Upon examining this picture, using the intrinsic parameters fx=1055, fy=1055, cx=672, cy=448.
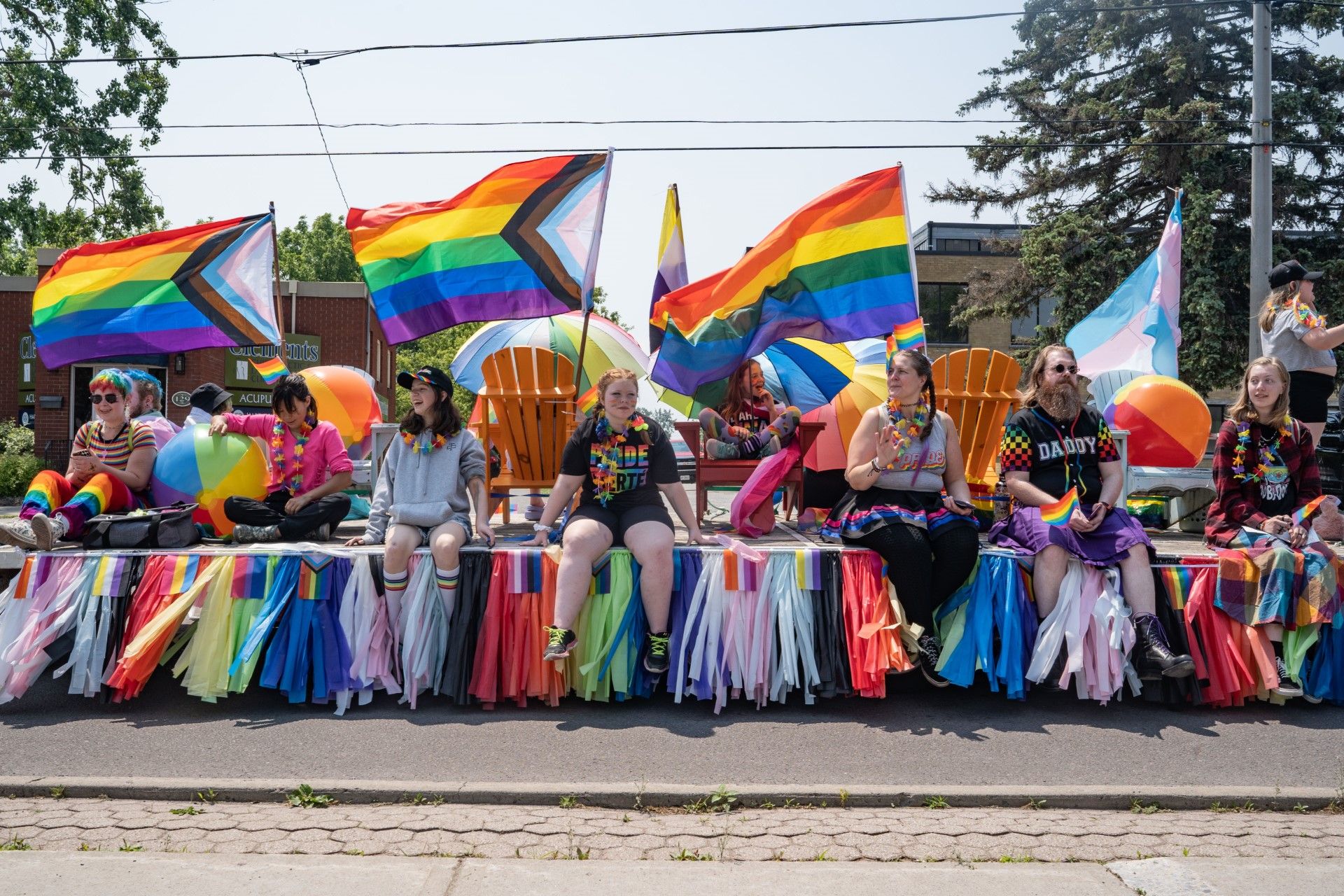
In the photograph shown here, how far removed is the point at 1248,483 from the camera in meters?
5.52

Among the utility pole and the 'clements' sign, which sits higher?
the utility pole

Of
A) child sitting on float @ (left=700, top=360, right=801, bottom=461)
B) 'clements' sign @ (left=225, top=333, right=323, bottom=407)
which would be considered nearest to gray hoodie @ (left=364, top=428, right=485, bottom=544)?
child sitting on float @ (left=700, top=360, right=801, bottom=461)

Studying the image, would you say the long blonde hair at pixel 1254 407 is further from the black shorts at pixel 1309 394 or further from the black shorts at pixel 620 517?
the black shorts at pixel 620 517

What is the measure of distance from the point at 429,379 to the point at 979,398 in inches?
136

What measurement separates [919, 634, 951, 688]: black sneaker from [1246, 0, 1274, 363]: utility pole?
843 cm

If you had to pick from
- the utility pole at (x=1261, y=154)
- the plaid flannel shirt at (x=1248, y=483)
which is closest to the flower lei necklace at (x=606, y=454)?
the plaid flannel shirt at (x=1248, y=483)

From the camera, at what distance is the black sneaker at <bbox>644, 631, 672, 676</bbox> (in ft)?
16.5

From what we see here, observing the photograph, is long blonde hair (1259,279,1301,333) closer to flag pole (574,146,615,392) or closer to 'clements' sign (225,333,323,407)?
flag pole (574,146,615,392)

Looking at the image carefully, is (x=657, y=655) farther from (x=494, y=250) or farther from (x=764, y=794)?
(x=494, y=250)

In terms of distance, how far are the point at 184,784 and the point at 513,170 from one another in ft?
13.8

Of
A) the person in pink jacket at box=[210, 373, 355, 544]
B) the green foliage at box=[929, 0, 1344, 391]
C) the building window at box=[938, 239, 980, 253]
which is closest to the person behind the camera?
the person in pink jacket at box=[210, 373, 355, 544]

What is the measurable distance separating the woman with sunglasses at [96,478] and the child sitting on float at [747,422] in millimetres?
3381

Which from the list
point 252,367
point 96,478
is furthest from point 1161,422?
point 252,367

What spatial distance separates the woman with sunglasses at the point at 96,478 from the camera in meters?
5.47
